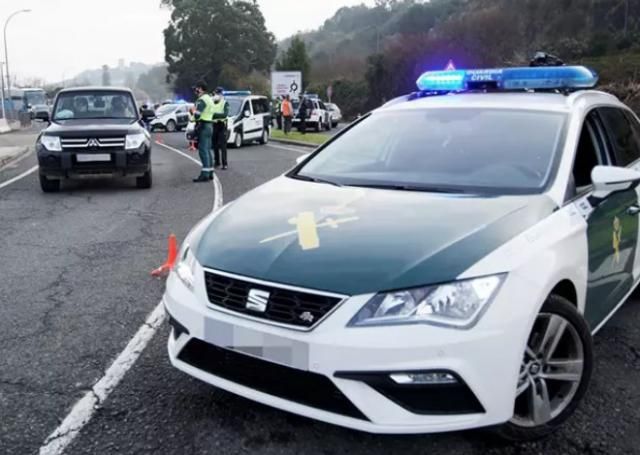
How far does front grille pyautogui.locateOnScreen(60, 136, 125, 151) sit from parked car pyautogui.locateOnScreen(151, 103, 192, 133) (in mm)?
27275

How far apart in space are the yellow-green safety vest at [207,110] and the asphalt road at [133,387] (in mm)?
6144

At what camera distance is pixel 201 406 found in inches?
132

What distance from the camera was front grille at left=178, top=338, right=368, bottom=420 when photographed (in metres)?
2.67

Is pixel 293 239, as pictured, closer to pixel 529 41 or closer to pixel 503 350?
pixel 503 350

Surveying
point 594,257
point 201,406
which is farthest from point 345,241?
point 594,257

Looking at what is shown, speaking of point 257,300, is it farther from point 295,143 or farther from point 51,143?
point 295,143

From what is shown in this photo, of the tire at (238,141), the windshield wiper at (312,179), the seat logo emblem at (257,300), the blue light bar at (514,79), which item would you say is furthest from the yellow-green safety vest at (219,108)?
the seat logo emblem at (257,300)

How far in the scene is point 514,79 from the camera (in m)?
4.56

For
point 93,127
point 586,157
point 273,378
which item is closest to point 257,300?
point 273,378

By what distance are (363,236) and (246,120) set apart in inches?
793

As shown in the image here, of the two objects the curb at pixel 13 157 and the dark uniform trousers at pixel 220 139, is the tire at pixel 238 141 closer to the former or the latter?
the curb at pixel 13 157

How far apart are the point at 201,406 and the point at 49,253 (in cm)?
410

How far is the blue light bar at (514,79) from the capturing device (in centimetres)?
437

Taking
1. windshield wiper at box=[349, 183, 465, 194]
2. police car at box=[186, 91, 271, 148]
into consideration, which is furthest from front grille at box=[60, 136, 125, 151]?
police car at box=[186, 91, 271, 148]
